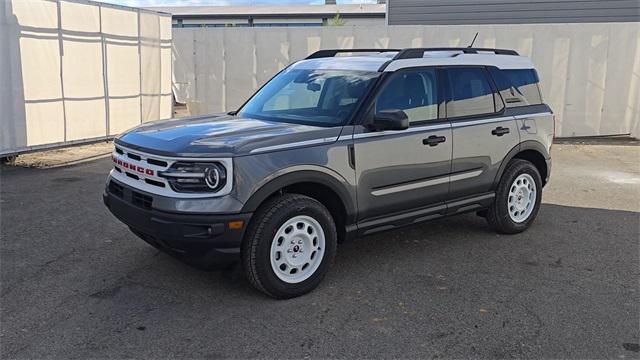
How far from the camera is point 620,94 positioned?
41.0 ft

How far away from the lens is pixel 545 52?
488 inches

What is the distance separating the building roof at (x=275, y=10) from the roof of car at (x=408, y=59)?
32.2 metres

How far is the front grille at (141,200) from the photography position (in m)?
4.13

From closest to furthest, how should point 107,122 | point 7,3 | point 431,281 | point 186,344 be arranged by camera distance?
point 186,344, point 431,281, point 7,3, point 107,122

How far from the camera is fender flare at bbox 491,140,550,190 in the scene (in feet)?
19.0

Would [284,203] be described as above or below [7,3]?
below

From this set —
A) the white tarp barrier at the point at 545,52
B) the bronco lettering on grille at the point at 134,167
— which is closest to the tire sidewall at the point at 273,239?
the bronco lettering on grille at the point at 134,167

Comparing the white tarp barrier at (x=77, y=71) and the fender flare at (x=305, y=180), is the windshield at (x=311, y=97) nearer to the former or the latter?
the fender flare at (x=305, y=180)

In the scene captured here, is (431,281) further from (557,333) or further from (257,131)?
(257,131)

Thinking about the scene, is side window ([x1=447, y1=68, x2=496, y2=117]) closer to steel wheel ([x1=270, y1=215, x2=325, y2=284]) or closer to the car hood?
the car hood

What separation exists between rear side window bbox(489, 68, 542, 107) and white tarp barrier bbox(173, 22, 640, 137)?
21.7 feet

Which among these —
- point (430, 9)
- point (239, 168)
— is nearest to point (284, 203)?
point (239, 168)

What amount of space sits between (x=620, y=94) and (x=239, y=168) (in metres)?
11.1

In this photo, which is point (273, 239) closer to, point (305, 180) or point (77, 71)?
point (305, 180)
